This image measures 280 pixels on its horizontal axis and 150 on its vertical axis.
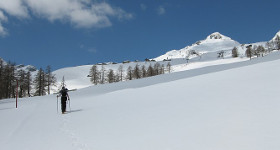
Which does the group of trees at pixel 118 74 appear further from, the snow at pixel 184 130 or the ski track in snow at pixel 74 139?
the snow at pixel 184 130

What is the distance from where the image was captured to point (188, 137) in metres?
6.43

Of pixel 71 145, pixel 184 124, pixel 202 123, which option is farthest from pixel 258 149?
pixel 71 145

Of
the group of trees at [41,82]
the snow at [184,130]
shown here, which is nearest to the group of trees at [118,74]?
the group of trees at [41,82]

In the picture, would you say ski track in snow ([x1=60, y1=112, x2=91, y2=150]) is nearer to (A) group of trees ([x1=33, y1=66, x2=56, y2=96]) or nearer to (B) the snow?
(B) the snow

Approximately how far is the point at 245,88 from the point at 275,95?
2582 millimetres

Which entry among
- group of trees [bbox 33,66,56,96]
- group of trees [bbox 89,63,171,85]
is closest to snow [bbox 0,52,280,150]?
group of trees [bbox 33,66,56,96]

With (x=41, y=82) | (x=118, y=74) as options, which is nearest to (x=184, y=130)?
(x=41, y=82)

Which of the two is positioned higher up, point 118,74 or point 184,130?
point 118,74

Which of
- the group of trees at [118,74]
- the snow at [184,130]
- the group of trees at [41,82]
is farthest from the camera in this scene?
the group of trees at [118,74]

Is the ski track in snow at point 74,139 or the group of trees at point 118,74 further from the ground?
the group of trees at point 118,74

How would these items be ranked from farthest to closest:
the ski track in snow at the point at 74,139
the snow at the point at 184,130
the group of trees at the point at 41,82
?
the group of trees at the point at 41,82
the ski track in snow at the point at 74,139
the snow at the point at 184,130

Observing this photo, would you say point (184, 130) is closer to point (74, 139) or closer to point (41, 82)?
point (74, 139)

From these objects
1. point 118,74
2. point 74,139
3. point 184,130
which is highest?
point 118,74

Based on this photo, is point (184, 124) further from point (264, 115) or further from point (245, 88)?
point (245, 88)
